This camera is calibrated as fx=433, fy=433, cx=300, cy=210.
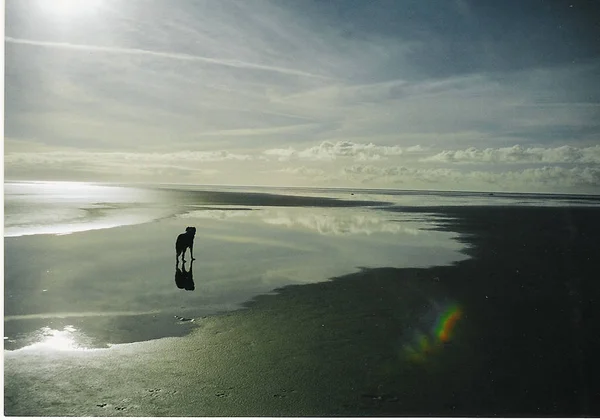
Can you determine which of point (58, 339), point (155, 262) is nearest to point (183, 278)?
point (155, 262)

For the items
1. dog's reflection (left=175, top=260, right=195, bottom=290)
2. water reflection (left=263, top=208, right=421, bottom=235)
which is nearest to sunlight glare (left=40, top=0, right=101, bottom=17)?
dog's reflection (left=175, top=260, right=195, bottom=290)

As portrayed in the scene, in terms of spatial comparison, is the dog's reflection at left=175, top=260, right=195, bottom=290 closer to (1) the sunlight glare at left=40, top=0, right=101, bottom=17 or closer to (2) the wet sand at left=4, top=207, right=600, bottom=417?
(2) the wet sand at left=4, top=207, right=600, bottom=417

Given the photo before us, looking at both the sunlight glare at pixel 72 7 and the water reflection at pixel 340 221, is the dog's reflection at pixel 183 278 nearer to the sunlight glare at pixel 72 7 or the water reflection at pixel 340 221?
the water reflection at pixel 340 221

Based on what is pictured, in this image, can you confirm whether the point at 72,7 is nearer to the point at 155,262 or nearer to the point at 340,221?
the point at 155,262

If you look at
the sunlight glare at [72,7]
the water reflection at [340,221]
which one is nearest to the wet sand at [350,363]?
the water reflection at [340,221]

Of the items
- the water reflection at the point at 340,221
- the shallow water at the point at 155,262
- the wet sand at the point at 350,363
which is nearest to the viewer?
the wet sand at the point at 350,363
